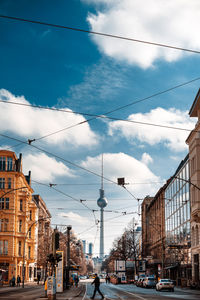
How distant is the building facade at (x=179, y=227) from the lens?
6643cm

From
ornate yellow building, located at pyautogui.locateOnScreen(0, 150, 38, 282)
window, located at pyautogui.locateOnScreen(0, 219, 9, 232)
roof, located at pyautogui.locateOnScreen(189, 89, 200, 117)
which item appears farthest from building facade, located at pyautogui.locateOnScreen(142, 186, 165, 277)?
roof, located at pyautogui.locateOnScreen(189, 89, 200, 117)

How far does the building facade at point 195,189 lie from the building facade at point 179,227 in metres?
1.88

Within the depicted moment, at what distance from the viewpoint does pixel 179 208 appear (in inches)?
2940

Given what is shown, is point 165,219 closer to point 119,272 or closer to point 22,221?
point 119,272

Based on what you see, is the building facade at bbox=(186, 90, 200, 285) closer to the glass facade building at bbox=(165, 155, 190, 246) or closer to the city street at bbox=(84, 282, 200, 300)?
the glass facade building at bbox=(165, 155, 190, 246)

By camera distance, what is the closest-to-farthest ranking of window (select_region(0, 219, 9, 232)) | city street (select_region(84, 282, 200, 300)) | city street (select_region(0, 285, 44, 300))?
city street (select_region(0, 285, 44, 300)), city street (select_region(84, 282, 200, 300)), window (select_region(0, 219, 9, 232))

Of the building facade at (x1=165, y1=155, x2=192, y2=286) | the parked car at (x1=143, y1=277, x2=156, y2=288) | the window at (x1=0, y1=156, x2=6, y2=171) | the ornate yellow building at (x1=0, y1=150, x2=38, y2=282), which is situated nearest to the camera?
the parked car at (x1=143, y1=277, x2=156, y2=288)

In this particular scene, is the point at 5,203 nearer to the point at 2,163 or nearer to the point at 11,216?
the point at 11,216

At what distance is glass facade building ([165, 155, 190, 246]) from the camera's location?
6831 centimetres

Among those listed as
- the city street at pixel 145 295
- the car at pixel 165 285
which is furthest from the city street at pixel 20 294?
the car at pixel 165 285

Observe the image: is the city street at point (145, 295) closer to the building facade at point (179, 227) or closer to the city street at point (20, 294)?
the city street at point (20, 294)

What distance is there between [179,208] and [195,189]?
17.9 metres

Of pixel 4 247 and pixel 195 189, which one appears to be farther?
pixel 4 247

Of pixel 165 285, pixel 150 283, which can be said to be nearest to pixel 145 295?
pixel 165 285
